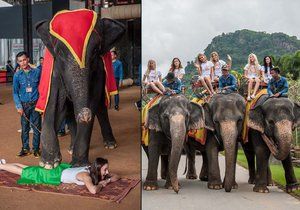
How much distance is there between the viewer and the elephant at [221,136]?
8.30 feet

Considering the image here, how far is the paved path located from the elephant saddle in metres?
0.58

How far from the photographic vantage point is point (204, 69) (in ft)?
7.99

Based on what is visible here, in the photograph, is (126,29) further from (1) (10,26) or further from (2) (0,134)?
(2) (0,134)

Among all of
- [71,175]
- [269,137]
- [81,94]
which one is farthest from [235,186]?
[81,94]

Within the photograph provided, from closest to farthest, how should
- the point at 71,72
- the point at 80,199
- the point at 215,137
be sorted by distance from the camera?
the point at 71,72 → the point at 80,199 → the point at 215,137

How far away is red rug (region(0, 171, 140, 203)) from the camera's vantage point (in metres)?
2.27

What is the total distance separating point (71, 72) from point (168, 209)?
83 centimetres

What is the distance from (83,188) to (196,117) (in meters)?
0.69

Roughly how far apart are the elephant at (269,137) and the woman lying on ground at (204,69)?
28cm

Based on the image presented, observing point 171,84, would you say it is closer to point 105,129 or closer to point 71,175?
point 105,129

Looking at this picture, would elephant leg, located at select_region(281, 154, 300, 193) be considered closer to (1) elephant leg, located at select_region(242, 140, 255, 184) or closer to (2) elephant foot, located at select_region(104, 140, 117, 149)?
(1) elephant leg, located at select_region(242, 140, 255, 184)

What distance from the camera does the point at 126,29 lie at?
2.21 m

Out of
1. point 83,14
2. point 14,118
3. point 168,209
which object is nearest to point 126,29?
point 83,14

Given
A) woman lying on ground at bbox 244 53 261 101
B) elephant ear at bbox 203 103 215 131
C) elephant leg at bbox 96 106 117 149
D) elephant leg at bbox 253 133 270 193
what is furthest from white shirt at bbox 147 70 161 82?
elephant leg at bbox 253 133 270 193
